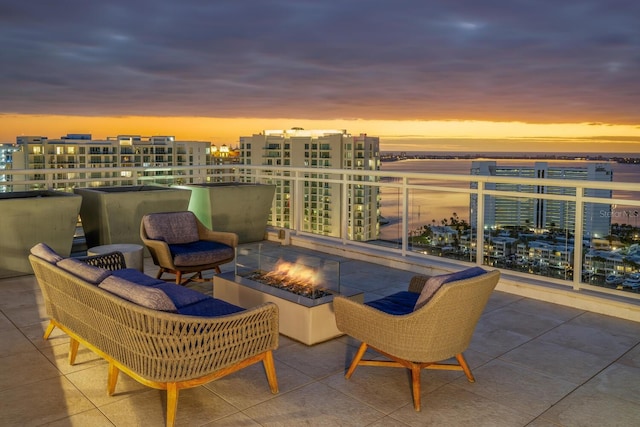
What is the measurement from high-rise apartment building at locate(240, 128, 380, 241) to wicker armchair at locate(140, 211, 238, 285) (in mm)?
1965

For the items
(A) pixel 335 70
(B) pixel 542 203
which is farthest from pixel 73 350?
(A) pixel 335 70

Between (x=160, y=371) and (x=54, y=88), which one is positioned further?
(x=54, y=88)

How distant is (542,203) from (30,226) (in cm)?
546

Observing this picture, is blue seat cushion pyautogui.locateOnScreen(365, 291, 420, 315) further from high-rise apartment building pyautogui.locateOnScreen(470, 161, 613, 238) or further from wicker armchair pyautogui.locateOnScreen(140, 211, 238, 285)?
wicker armchair pyautogui.locateOnScreen(140, 211, 238, 285)

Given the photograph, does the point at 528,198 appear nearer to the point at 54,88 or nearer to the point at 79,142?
the point at 54,88

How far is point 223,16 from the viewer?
10.7m

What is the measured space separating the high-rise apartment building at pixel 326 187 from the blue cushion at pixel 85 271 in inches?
168

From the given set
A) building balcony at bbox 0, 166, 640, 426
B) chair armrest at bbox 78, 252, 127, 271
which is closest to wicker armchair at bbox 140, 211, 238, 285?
chair armrest at bbox 78, 252, 127, 271

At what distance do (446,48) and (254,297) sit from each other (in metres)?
11.6

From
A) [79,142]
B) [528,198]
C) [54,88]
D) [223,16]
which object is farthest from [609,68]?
[79,142]

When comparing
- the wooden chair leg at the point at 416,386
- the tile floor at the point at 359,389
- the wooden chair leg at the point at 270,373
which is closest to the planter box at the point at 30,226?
the tile floor at the point at 359,389

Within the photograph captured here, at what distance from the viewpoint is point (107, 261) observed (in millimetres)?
4395

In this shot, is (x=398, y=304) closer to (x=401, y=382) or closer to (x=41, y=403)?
(x=401, y=382)

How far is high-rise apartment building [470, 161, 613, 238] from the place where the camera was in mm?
4923
